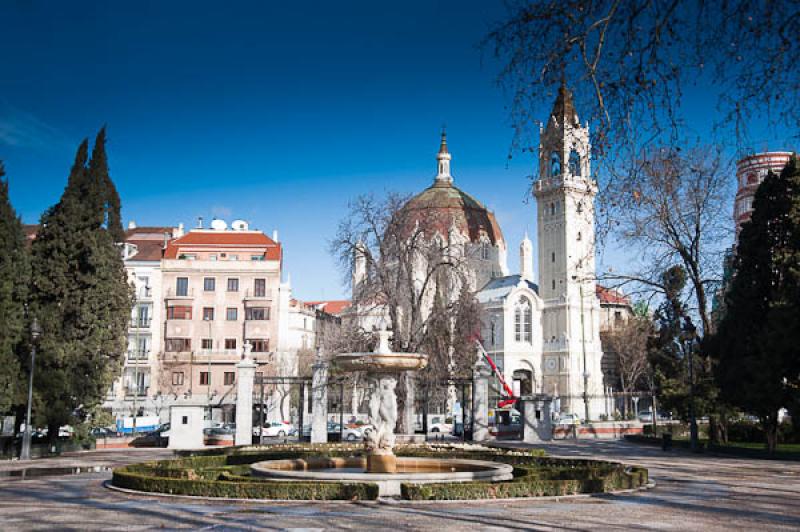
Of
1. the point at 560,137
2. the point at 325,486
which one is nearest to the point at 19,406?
the point at 325,486

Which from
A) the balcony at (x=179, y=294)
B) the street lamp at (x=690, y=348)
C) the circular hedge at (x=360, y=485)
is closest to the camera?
the circular hedge at (x=360, y=485)

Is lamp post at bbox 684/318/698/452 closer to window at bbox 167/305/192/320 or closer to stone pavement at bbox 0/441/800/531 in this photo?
stone pavement at bbox 0/441/800/531

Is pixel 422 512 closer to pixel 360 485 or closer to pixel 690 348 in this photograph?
pixel 360 485

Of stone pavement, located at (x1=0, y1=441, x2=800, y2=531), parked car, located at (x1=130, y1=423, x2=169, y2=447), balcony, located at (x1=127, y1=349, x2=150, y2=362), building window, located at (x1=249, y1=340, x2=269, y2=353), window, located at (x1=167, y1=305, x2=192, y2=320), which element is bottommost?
parked car, located at (x1=130, y1=423, x2=169, y2=447)

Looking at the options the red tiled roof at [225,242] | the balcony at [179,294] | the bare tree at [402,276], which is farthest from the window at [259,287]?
the bare tree at [402,276]

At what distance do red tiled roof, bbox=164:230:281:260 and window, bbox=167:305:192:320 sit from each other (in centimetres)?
416

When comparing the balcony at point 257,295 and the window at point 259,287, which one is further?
the window at point 259,287

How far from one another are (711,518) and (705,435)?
3121 centimetres

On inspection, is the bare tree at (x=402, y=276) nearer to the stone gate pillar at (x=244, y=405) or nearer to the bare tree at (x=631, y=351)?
the stone gate pillar at (x=244, y=405)

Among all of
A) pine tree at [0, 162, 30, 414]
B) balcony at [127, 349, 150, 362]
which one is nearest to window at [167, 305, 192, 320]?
balcony at [127, 349, 150, 362]

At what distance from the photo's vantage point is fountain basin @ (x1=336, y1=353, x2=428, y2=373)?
54.1 feet

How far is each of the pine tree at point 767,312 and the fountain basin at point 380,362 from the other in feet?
46.6

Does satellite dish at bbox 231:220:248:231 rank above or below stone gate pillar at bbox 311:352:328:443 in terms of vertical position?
above

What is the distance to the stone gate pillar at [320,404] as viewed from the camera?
101 feet
